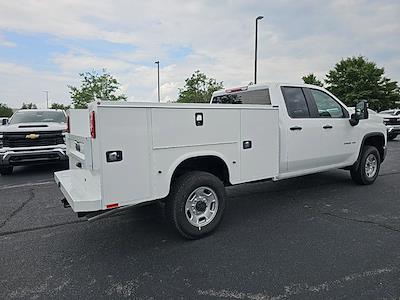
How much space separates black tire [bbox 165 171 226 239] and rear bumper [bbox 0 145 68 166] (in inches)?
215

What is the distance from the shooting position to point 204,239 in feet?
12.8

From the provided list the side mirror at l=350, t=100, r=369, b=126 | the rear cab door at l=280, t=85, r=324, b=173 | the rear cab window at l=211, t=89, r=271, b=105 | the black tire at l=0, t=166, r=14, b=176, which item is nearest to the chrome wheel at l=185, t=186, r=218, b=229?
the rear cab door at l=280, t=85, r=324, b=173

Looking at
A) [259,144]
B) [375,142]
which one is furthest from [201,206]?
[375,142]

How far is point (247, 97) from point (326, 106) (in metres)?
1.51

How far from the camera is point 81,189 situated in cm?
357

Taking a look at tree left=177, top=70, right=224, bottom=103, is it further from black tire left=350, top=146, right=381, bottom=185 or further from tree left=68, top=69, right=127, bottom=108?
black tire left=350, top=146, right=381, bottom=185

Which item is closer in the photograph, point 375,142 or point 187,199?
point 187,199

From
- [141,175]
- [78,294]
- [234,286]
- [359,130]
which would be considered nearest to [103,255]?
[78,294]

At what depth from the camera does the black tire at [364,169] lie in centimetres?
630

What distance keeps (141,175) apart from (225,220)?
1734mm

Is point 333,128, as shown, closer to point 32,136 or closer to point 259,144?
point 259,144

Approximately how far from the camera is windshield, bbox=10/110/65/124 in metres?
9.11

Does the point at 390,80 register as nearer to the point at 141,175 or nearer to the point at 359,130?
the point at 359,130

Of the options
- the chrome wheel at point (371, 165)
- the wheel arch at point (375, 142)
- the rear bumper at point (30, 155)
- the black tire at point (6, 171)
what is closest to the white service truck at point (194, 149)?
the wheel arch at point (375, 142)
